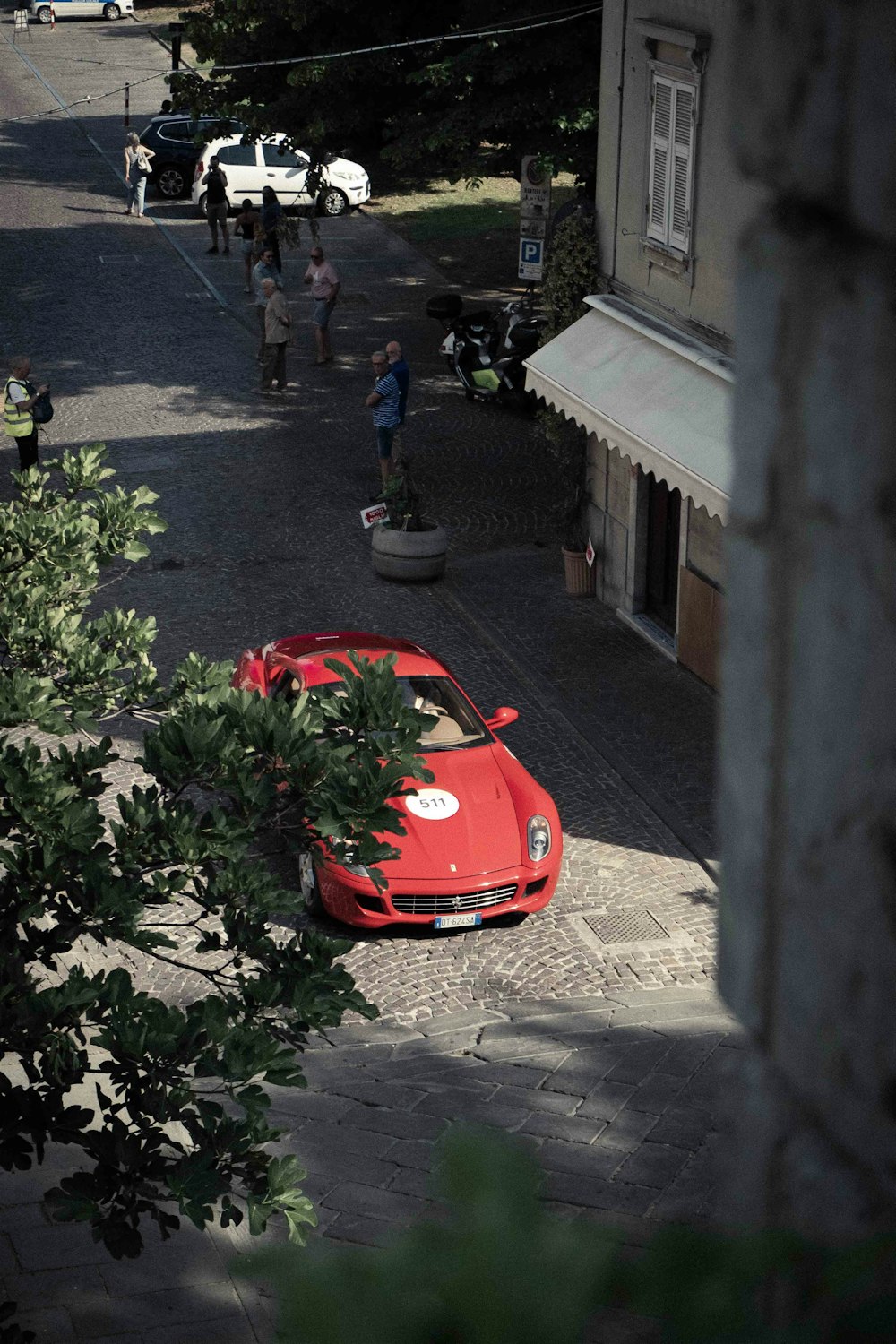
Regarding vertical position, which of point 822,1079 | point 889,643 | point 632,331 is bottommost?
point 632,331

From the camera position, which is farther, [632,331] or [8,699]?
[632,331]

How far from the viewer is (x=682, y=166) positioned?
14.3 metres

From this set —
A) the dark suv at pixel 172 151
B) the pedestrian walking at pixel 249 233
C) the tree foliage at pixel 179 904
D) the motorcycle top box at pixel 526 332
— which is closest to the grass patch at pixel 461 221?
the pedestrian walking at pixel 249 233

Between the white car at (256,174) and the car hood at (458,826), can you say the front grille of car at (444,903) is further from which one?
the white car at (256,174)

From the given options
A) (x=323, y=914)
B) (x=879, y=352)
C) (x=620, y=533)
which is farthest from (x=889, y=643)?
(x=620, y=533)

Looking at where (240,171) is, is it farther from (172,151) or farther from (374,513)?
(374,513)

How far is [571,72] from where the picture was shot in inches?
789

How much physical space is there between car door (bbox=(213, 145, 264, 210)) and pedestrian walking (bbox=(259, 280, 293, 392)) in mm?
11147

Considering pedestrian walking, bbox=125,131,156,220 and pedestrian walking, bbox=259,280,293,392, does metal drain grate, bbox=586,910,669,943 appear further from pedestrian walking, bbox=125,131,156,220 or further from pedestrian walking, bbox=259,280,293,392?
pedestrian walking, bbox=125,131,156,220

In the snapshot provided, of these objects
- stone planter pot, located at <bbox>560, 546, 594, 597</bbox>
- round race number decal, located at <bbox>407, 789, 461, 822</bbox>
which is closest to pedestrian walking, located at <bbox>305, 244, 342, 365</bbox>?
stone planter pot, located at <bbox>560, 546, 594, 597</bbox>

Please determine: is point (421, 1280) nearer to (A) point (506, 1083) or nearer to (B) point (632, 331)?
(A) point (506, 1083)

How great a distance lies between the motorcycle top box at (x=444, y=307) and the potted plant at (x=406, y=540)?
8150mm

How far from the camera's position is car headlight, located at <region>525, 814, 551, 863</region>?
10898 millimetres

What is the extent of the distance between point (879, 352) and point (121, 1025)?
4.79 m
